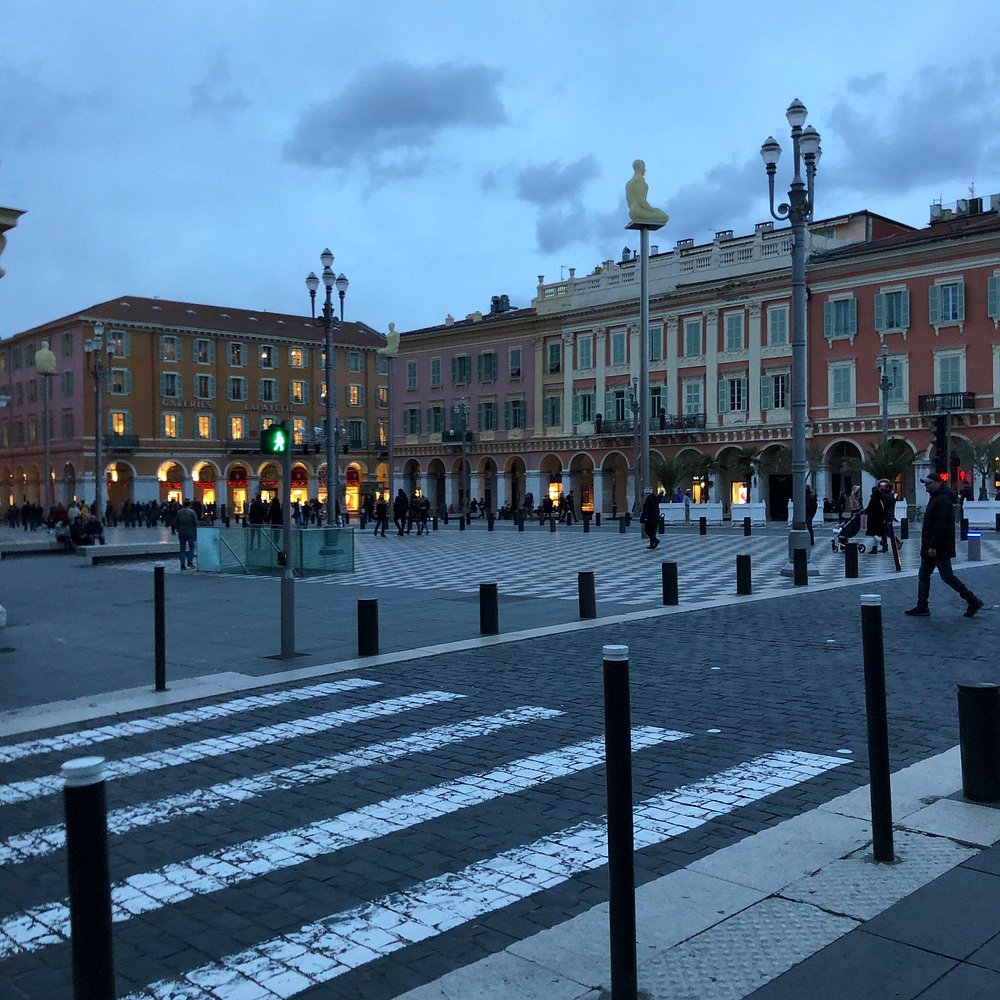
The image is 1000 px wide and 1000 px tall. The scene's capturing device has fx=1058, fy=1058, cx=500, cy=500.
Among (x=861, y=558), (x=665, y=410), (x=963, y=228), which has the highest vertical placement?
(x=963, y=228)

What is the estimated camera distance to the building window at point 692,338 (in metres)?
56.8

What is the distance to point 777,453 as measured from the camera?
53219 mm

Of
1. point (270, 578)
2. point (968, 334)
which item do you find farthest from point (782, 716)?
point (968, 334)

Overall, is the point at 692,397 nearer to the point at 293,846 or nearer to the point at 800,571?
the point at 800,571

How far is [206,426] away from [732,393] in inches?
1610

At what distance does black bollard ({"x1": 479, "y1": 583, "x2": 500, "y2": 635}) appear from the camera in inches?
460

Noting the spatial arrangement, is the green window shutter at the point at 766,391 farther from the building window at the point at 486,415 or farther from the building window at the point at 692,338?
the building window at the point at 486,415

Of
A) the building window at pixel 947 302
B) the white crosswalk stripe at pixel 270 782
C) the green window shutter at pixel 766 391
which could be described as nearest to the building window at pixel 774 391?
the green window shutter at pixel 766 391

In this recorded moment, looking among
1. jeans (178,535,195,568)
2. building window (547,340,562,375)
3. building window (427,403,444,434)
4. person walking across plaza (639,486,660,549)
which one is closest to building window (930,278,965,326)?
building window (547,340,562,375)

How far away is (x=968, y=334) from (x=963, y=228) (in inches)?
189

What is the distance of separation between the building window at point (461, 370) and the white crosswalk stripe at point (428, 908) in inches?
2536

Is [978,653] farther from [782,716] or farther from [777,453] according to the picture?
[777,453]

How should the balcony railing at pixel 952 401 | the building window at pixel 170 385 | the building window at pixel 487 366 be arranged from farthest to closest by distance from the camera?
the building window at pixel 170 385, the building window at pixel 487 366, the balcony railing at pixel 952 401

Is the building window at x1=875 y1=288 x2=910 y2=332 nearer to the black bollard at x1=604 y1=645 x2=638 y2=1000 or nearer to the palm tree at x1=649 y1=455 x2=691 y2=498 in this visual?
the palm tree at x1=649 y1=455 x2=691 y2=498
